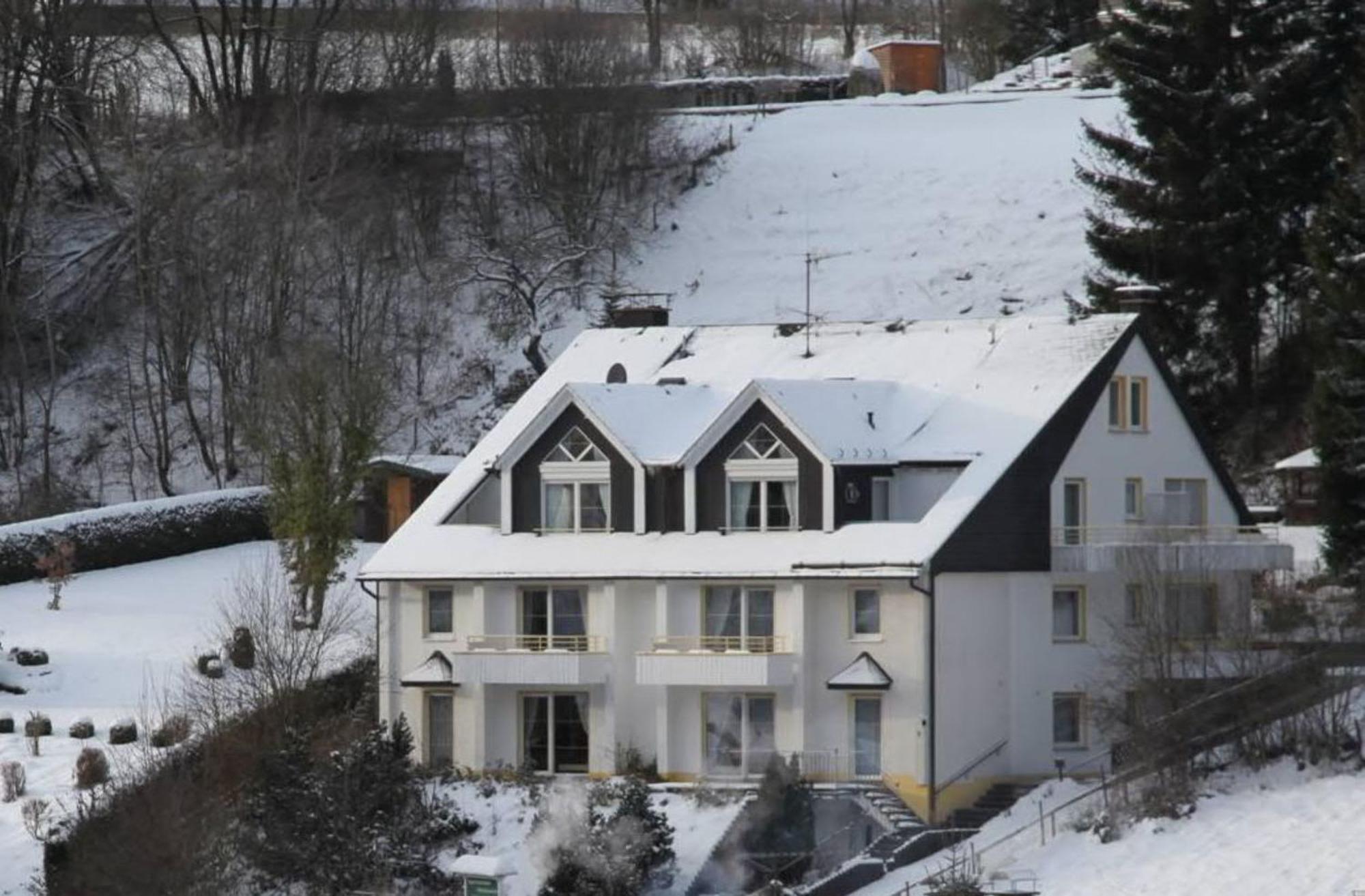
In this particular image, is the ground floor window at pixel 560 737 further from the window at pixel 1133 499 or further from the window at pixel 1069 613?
the window at pixel 1133 499

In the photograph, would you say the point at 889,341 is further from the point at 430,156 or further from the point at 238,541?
the point at 430,156

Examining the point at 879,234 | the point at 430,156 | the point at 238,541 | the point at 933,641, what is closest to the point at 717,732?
the point at 933,641

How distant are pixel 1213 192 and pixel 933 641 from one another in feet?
63.1

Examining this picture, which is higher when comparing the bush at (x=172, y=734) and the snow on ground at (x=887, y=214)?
the snow on ground at (x=887, y=214)

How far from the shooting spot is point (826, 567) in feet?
155

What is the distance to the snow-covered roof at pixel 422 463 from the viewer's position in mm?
64750

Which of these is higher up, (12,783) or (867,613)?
(867,613)

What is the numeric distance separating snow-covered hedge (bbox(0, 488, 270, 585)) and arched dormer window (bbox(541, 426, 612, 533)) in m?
15.4

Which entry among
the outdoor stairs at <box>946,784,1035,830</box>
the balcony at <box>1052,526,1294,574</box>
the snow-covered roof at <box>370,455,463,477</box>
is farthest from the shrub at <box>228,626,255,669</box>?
the balcony at <box>1052,526,1294,574</box>

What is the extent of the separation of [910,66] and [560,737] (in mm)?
51283

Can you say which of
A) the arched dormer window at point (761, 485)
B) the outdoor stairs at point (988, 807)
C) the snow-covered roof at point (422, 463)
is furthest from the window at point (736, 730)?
the snow-covered roof at point (422, 463)

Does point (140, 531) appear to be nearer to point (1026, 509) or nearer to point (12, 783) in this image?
point (12, 783)

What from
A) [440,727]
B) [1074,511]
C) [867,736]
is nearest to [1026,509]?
[1074,511]

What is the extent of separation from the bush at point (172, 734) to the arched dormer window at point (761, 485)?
371 inches
